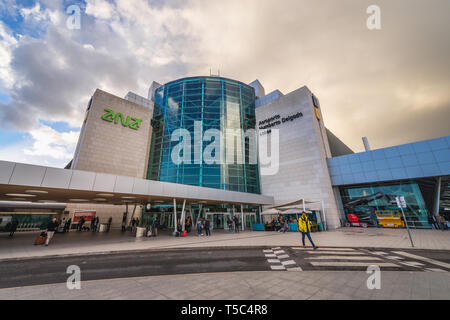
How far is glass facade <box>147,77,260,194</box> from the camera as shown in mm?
28656

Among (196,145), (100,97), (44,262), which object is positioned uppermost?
(100,97)

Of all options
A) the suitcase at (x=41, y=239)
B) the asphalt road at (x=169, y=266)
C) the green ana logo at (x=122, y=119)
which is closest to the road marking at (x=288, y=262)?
the asphalt road at (x=169, y=266)

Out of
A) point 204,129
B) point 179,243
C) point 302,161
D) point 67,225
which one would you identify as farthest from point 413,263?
point 67,225

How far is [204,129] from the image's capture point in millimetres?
30891

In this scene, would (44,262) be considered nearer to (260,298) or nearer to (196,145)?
(260,298)

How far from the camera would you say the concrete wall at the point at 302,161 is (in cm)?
2394

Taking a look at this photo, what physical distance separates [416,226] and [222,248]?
23571 mm

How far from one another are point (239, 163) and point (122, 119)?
19994 millimetres

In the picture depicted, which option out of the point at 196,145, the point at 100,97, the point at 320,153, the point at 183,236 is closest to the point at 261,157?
the point at 320,153

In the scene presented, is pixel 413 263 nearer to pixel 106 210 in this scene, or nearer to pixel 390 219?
pixel 390 219

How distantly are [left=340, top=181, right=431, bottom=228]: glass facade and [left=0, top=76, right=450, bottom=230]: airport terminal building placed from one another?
0.10m

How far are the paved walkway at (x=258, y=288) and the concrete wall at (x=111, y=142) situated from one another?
23.8 metres

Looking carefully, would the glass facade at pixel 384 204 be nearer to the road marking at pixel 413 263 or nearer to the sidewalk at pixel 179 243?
the sidewalk at pixel 179 243

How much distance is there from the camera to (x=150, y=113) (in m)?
32.4
